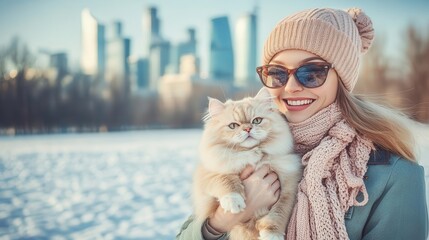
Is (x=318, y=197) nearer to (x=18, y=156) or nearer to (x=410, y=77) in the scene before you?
(x=18, y=156)

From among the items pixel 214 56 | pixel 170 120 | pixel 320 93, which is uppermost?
pixel 214 56

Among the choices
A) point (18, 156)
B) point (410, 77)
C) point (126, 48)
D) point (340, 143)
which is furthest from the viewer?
point (126, 48)

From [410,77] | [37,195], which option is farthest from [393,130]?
[410,77]

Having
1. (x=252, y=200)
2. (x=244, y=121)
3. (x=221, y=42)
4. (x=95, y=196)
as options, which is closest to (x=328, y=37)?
(x=244, y=121)

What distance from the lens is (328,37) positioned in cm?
144

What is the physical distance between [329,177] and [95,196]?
18.2 feet

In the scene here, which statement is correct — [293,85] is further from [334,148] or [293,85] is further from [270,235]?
[270,235]

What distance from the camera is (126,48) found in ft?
162

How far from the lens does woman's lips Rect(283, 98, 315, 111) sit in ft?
4.97

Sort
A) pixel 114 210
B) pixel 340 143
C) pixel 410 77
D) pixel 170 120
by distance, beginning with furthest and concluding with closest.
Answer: pixel 170 120, pixel 410 77, pixel 114 210, pixel 340 143

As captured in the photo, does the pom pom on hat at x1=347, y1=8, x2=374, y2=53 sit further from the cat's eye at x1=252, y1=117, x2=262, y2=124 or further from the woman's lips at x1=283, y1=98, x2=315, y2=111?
the cat's eye at x1=252, y1=117, x2=262, y2=124

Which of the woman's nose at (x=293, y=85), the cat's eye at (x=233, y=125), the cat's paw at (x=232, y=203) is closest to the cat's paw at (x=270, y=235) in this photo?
the cat's paw at (x=232, y=203)

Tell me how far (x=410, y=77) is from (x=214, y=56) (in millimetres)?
34638

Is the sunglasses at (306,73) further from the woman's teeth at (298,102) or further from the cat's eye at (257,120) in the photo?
the cat's eye at (257,120)
